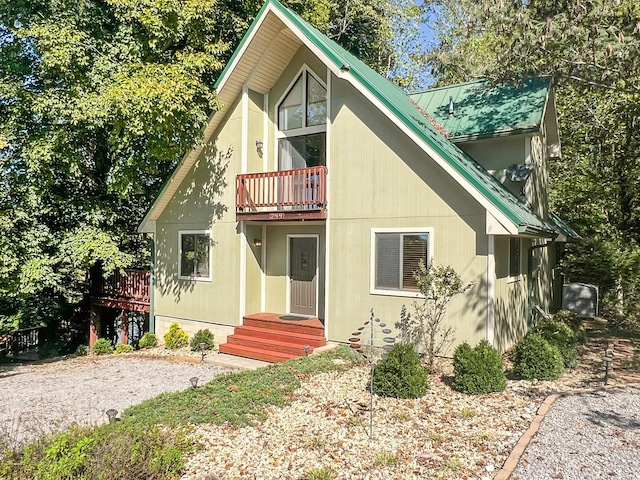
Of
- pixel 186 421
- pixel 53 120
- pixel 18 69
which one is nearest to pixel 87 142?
pixel 53 120

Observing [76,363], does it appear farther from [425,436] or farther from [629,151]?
[629,151]

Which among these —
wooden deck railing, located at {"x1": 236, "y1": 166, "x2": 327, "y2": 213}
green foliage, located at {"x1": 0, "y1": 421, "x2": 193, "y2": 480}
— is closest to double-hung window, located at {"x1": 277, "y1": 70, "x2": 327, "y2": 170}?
wooden deck railing, located at {"x1": 236, "y1": 166, "x2": 327, "y2": 213}

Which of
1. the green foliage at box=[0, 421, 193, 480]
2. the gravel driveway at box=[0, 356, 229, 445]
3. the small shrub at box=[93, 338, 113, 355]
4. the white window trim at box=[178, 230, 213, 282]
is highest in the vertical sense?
the white window trim at box=[178, 230, 213, 282]

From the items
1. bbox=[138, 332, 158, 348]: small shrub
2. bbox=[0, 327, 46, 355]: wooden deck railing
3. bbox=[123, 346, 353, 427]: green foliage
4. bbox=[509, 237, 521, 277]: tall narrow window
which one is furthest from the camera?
bbox=[0, 327, 46, 355]: wooden deck railing

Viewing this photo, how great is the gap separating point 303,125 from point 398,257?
15.2 feet

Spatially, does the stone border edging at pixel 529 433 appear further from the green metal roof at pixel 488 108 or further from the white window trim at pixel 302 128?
the white window trim at pixel 302 128

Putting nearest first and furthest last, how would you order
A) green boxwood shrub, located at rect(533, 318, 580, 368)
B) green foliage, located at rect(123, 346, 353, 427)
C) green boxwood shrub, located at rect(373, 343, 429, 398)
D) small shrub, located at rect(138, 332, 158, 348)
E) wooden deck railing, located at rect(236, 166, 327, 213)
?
1. green foliage, located at rect(123, 346, 353, 427)
2. green boxwood shrub, located at rect(373, 343, 429, 398)
3. green boxwood shrub, located at rect(533, 318, 580, 368)
4. wooden deck railing, located at rect(236, 166, 327, 213)
5. small shrub, located at rect(138, 332, 158, 348)

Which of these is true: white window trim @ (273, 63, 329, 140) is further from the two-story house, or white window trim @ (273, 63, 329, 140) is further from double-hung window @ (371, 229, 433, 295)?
double-hung window @ (371, 229, 433, 295)

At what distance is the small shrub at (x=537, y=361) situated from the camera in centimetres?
756

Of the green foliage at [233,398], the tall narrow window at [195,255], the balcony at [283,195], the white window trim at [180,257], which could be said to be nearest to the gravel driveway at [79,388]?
the green foliage at [233,398]

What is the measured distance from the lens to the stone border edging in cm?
460

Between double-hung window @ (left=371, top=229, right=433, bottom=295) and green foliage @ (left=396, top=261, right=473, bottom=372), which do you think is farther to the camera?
double-hung window @ (left=371, top=229, right=433, bottom=295)

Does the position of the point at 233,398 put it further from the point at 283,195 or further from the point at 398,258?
the point at 283,195

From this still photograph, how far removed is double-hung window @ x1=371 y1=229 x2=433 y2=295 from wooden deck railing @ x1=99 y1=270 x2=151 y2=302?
26.9ft
